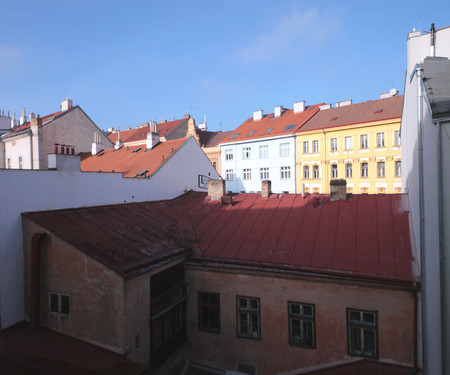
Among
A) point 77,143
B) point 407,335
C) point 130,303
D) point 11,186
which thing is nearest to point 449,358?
point 407,335

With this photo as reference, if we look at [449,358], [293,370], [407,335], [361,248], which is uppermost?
[361,248]

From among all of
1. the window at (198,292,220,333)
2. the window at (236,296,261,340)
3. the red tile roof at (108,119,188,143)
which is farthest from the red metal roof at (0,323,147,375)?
the red tile roof at (108,119,188,143)

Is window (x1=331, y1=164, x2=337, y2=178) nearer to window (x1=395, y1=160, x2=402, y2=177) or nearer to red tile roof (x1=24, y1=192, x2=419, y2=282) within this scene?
window (x1=395, y1=160, x2=402, y2=177)

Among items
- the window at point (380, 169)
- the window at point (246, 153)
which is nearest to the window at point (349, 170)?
the window at point (380, 169)

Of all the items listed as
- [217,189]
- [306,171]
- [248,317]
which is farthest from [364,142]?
[248,317]

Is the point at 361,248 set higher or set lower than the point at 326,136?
lower

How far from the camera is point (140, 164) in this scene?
2030 cm

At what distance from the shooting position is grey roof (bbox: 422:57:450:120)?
6789 millimetres

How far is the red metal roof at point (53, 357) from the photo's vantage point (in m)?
8.32

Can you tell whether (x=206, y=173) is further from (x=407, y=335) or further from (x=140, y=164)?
(x=407, y=335)

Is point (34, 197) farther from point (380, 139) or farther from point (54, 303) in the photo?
point (380, 139)

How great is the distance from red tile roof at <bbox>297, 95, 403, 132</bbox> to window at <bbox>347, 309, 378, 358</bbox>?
24.3 metres

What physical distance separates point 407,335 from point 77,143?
25.4 m

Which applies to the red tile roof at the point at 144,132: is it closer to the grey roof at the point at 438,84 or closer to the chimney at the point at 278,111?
the chimney at the point at 278,111
